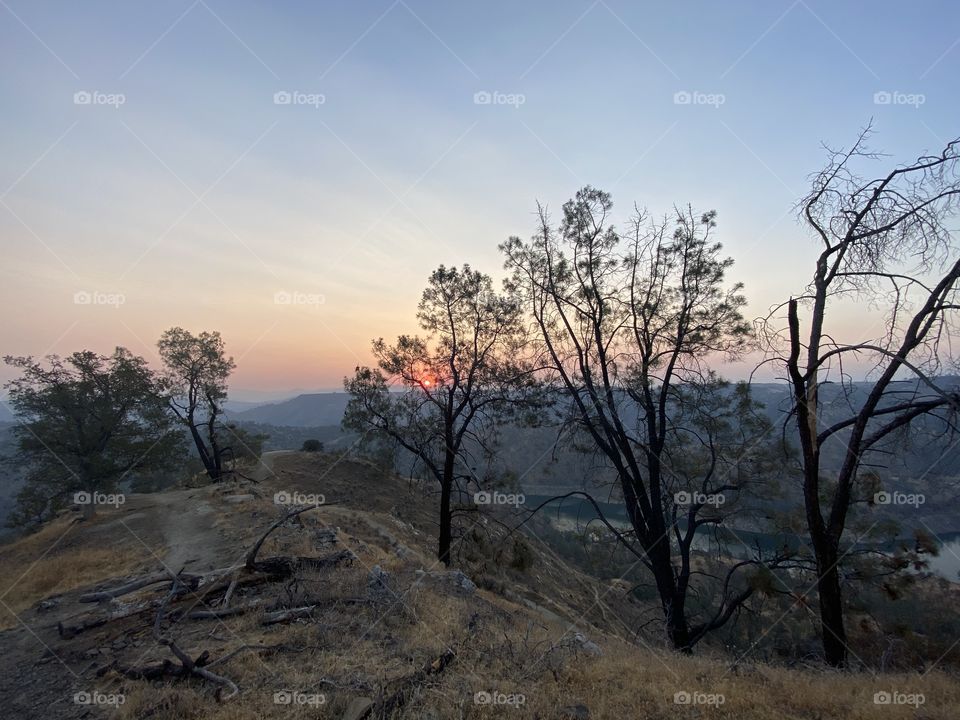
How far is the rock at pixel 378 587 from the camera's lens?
8294 mm

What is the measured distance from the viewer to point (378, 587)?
8.69m

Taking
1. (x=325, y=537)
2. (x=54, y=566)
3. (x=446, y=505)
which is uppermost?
(x=446, y=505)

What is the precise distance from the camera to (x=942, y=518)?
81750 millimetres

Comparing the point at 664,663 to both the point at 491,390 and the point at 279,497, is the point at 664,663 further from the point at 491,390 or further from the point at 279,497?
the point at 279,497

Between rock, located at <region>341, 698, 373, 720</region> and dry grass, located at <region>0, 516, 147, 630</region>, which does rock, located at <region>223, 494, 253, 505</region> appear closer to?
dry grass, located at <region>0, 516, 147, 630</region>

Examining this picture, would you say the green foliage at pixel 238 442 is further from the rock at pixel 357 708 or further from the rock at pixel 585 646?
the rock at pixel 357 708

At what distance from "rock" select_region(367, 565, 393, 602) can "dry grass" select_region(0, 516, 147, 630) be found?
7429mm

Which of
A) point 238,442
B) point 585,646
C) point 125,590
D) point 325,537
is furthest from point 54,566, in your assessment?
point 238,442

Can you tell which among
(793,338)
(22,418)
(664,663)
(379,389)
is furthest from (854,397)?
(22,418)

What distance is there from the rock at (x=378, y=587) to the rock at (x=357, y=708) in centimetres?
331

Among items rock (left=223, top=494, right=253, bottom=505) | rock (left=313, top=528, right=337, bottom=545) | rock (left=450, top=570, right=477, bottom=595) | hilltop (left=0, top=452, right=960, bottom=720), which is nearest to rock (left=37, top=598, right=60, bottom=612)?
hilltop (left=0, top=452, right=960, bottom=720)

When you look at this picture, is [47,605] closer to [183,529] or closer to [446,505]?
[183,529]

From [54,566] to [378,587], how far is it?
11478mm

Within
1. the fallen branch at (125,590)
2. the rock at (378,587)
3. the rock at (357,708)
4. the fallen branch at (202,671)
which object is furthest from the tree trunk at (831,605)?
the fallen branch at (125,590)
